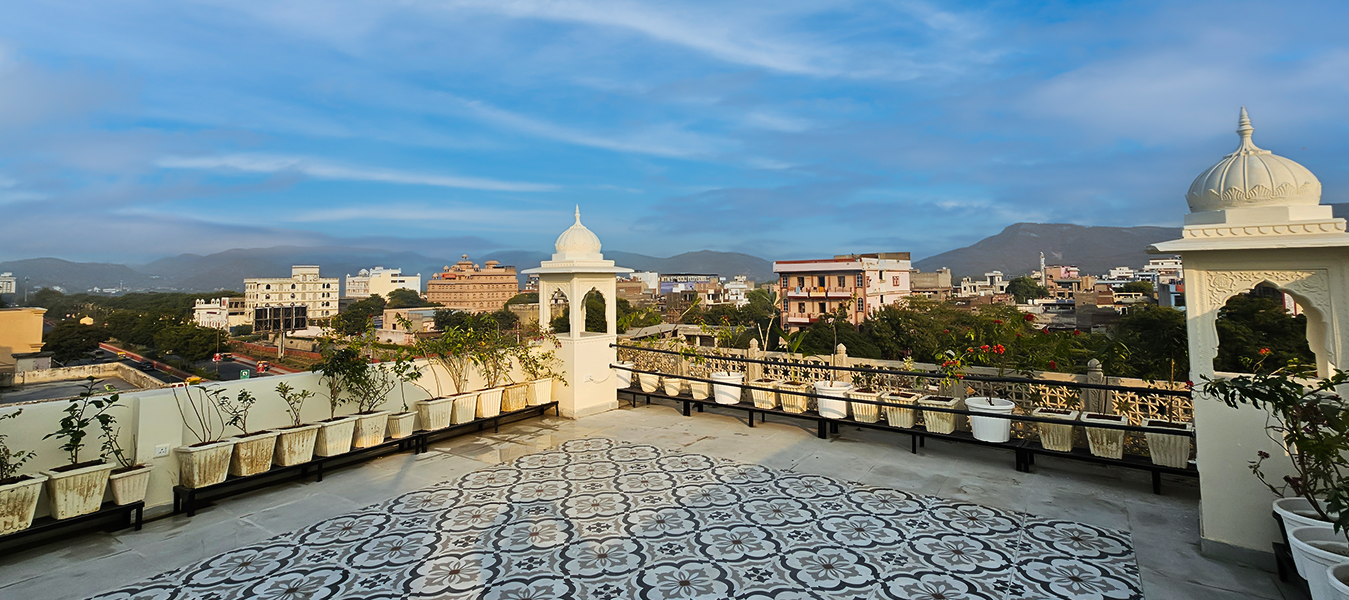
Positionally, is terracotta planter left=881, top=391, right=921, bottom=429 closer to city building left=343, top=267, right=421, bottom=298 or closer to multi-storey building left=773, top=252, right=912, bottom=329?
multi-storey building left=773, top=252, right=912, bottom=329

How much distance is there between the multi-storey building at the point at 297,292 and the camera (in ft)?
326

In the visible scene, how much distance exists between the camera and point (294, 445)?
4363 mm

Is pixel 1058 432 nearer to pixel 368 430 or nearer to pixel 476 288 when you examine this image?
pixel 368 430

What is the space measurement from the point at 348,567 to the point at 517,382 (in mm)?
3561

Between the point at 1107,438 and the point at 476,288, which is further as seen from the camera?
the point at 476,288

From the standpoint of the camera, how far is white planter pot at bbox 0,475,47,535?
3.09 meters

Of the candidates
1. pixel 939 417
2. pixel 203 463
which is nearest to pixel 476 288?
pixel 203 463

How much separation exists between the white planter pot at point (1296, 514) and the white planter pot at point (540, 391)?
234 inches

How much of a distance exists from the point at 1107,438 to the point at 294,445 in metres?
6.09

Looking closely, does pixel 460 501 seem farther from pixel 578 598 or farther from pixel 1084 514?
pixel 1084 514

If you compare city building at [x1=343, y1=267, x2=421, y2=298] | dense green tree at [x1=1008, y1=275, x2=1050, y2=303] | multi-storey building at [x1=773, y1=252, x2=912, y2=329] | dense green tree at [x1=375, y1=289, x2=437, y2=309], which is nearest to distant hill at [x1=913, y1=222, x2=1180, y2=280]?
dense green tree at [x1=1008, y1=275, x2=1050, y2=303]

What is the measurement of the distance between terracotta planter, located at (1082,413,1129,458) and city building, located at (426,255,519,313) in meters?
117

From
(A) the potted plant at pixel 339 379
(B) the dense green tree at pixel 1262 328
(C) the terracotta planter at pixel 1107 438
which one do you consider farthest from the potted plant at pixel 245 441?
(B) the dense green tree at pixel 1262 328

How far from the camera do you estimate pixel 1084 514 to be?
12.0 feet
